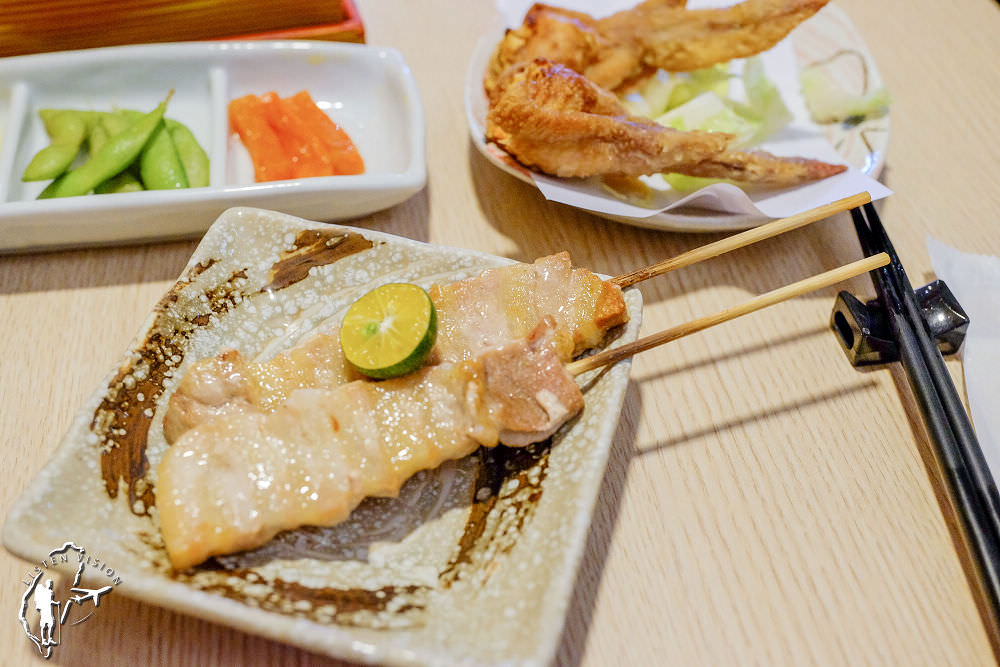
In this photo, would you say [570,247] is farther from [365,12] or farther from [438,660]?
[365,12]

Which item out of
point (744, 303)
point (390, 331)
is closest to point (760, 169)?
point (744, 303)

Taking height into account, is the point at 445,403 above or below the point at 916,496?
above

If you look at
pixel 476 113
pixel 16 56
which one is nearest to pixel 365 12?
pixel 476 113

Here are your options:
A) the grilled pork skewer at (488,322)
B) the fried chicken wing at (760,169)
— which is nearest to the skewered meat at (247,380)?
the grilled pork skewer at (488,322)

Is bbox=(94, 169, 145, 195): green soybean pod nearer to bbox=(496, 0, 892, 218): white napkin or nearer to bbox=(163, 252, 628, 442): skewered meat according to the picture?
bbox=(163, 252, 628, 442): skewered meat

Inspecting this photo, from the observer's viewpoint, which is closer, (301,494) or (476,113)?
(301,494)

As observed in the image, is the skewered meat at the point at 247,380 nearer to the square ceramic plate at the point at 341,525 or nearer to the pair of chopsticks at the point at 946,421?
the square ceramic plate at the point at 341,525

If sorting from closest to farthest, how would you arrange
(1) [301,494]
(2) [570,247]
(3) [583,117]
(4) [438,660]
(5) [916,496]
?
(4) [438,660], (1) [301,494], (5) [916,496], (3) [583,117], (2) [570,247]
